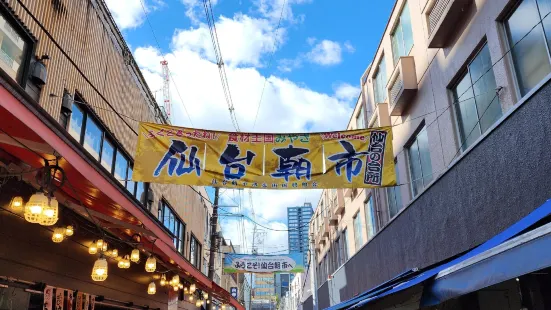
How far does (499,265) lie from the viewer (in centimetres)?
406

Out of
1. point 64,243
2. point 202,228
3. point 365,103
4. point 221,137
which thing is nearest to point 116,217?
point 64,243

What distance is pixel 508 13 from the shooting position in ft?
26.6

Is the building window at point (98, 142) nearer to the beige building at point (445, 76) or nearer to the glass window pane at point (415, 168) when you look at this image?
the beige building at point (445, 76)

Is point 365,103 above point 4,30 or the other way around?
above

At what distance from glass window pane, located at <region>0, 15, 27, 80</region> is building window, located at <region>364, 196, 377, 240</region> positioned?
12.9 meters

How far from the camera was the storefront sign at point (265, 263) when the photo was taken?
25266 mm

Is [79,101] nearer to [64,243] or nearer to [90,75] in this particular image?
[90,75]

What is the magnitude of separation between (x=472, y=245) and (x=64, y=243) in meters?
7.96

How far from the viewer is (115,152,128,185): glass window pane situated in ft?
42.1

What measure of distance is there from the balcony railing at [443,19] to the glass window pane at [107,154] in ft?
27.8

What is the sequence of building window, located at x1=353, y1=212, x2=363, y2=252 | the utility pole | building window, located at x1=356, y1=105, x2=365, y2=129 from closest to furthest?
building window, located at x1=356, y1=105, x2=365, y2=129 → the utility pole → building window, located at x1=353, y1=212, x2=363, y2=252

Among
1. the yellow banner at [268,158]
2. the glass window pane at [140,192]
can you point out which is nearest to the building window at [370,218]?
the yellow banner at [268,158]

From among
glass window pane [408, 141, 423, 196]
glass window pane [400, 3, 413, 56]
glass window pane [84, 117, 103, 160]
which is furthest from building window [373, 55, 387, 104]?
glass window pane [84, 117, 103, 160]

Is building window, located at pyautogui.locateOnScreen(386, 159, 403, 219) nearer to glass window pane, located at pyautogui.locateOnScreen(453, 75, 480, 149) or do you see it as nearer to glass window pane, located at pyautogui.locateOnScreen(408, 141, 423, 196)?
glass window pane, located at pyautogui.locateOnScreen(408, 141, 423, 196)
